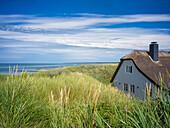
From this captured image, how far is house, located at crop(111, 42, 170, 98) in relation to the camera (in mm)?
16633

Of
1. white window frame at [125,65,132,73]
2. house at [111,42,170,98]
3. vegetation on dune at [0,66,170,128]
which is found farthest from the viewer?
white window frame at [125,65,132,73]

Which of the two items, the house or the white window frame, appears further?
the white window frame

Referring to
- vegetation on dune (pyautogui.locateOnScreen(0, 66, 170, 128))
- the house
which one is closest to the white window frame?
the house

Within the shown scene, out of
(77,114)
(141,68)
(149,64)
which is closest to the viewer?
(77,114)

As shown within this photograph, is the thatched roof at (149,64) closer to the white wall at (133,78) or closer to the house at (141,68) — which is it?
the house at (141,68)

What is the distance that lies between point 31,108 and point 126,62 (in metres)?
17.4

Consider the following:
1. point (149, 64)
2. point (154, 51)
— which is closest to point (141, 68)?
point (149, 64)

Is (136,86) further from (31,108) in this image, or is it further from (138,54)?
(31,108)

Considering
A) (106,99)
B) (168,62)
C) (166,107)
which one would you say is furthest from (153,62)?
(166,107)

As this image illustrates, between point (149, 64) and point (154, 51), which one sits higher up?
point (154, 51)

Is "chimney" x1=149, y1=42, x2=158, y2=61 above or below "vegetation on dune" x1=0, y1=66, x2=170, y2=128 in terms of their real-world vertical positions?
above

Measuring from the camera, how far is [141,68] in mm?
16922

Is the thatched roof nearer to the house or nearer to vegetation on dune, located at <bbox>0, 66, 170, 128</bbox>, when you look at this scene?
the house

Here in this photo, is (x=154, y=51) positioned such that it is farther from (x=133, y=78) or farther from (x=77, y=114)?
(x=77, y=114)
